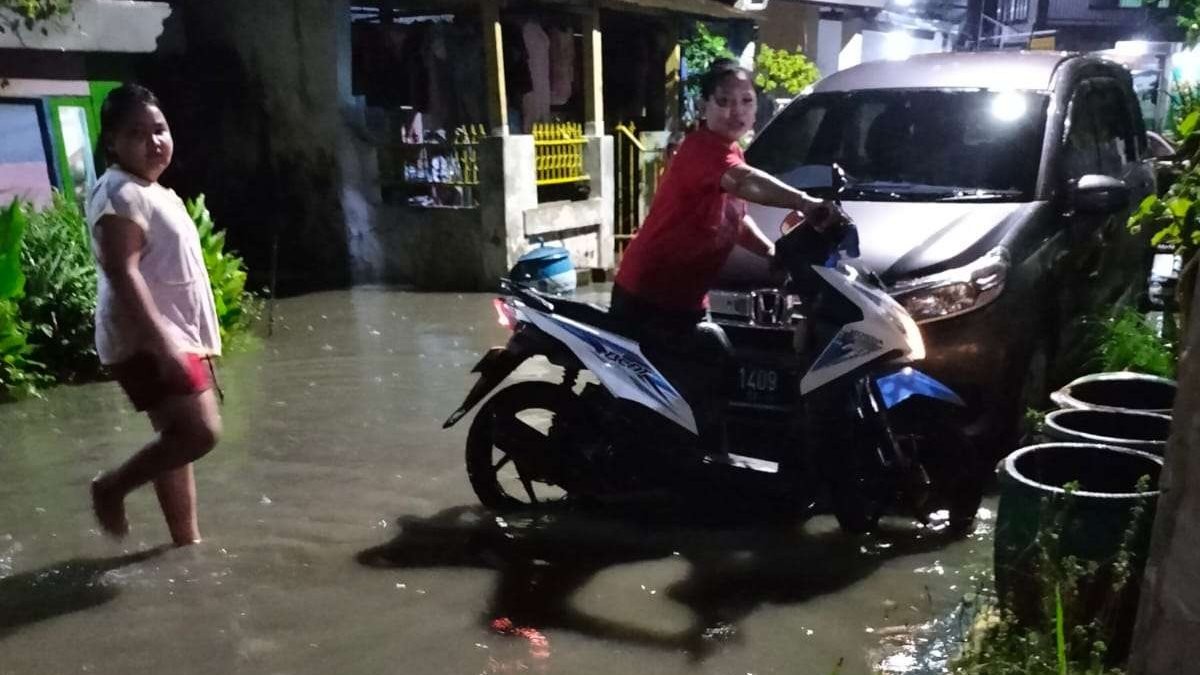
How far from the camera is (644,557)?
4180 mm

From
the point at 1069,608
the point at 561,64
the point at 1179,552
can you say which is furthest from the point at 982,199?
the point at 561,64

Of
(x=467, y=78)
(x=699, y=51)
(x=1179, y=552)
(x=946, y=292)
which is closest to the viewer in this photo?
(x=1179, y=552)

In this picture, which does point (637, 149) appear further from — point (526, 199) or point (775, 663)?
point (775, 663)

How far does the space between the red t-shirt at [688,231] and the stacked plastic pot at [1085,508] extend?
4.67ft

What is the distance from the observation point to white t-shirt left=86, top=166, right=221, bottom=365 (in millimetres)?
3555

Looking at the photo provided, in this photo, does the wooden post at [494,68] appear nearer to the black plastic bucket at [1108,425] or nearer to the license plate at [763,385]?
the license plate at [763,385]

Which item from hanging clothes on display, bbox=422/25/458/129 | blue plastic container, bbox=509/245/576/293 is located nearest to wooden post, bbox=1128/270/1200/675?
blue plastic container, bbox=509/245/576/293

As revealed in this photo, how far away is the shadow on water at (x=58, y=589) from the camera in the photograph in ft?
12.3

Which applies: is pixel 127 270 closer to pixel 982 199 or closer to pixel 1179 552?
pixel 1179 552

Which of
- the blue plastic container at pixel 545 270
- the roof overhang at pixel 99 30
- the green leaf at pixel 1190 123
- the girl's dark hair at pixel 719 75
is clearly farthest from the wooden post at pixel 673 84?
the green leaf at pixel 1190 123

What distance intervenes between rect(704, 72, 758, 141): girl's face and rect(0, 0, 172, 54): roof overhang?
728 centimetres

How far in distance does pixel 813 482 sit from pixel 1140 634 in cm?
177

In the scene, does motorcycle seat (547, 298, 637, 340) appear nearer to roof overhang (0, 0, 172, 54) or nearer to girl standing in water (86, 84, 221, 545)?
girl standing in water (86, 84, 221, 545)

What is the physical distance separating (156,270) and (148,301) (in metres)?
0.20
